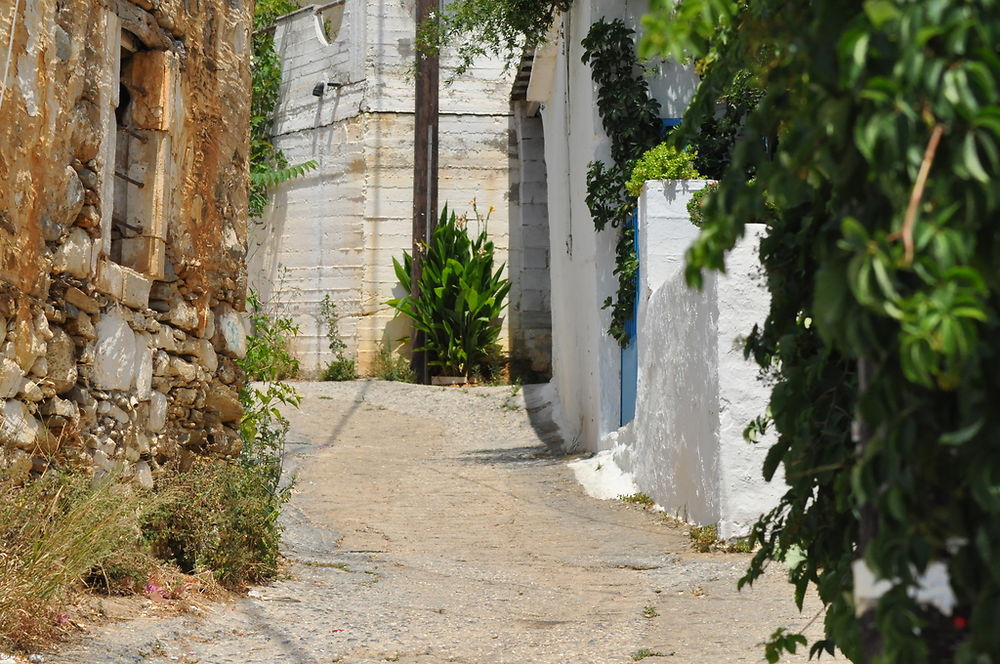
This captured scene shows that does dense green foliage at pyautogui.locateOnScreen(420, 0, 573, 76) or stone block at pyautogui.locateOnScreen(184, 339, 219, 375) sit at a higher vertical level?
dense green foliage at pyautogui.locateOnScreen(420, 0, 573, 76)

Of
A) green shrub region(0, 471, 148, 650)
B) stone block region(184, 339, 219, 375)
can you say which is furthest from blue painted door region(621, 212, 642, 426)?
green shrub region(0, 471, 148, 650)

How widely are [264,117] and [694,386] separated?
10276 mm

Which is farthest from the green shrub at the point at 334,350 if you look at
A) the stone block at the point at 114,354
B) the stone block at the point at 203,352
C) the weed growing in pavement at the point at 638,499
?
the stone block at the point at 114,354

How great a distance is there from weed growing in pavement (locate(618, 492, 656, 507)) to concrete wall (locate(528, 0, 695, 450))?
49.1 inches

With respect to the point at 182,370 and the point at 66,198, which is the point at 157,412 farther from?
the point at 66,198

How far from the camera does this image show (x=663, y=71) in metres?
9.92

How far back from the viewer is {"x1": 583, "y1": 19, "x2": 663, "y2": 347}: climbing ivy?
31.5 feet

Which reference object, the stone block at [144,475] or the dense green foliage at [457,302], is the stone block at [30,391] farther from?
the dense green foliage at [457,302]

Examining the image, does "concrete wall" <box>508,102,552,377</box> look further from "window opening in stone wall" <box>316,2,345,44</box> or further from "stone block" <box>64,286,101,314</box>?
"stone block" <box>64,286,101,314</box>

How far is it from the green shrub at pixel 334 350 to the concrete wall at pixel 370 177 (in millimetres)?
95

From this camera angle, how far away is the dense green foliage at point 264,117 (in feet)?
51.2

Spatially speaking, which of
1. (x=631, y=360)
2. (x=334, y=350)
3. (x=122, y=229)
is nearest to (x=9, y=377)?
(x=122, y=229)

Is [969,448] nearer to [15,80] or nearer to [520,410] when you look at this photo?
[15,80]

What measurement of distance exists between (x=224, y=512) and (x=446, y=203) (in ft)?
32.8
